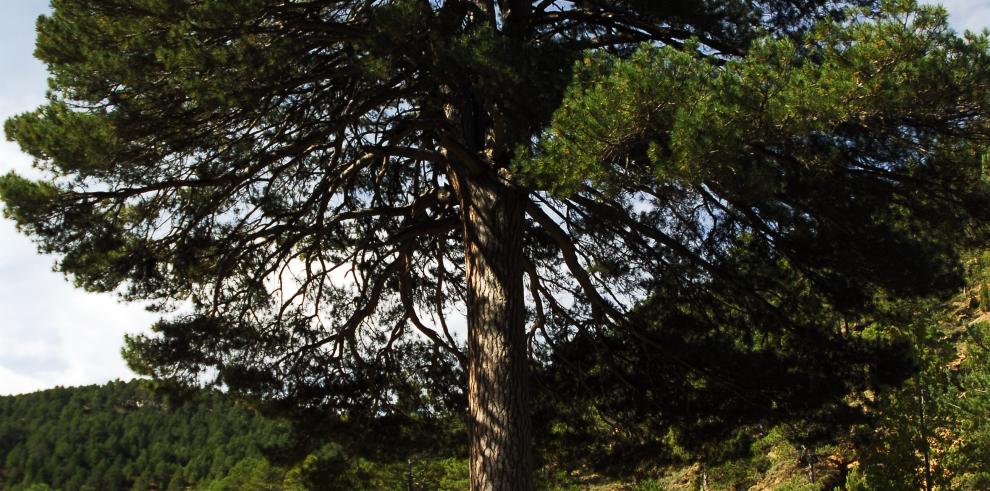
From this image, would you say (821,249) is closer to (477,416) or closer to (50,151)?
(477,416)

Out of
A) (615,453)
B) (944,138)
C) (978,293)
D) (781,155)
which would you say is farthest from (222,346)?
(978,293)

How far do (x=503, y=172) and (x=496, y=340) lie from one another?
1.36 m

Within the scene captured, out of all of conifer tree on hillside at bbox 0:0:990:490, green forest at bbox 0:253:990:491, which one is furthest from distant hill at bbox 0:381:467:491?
conifer tree on hillside at bbox 0:0:990:490

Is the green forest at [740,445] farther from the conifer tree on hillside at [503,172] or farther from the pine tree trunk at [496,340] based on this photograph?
the pine tree trunk at [496,340]

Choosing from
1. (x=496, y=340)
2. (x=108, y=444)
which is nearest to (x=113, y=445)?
(x=108, y=444)

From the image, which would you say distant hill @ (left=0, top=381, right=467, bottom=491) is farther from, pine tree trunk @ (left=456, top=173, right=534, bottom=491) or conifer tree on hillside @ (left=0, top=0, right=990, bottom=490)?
pine tree trunk @ (left=456, top=173, right=534, bottom=491)

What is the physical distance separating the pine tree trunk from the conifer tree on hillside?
19 mm

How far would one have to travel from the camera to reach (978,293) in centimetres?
4062

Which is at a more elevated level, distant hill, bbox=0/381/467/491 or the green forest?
distant hill, bbox=0/381/467/491

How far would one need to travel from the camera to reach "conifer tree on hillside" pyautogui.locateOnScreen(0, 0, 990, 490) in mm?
4531

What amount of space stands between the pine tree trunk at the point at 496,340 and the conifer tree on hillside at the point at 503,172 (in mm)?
19

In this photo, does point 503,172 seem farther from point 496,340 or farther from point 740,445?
point 740,445

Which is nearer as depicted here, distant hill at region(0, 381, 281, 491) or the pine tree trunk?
the pine tree trunk

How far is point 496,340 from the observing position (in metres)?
6.13
